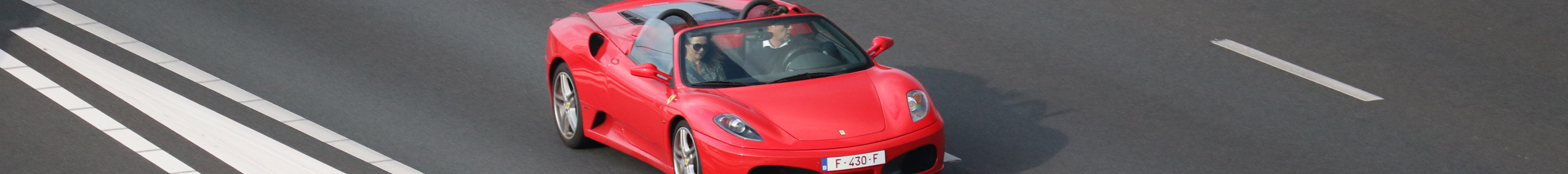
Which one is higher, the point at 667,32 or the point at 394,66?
the point at 667,32

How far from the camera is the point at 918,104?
6469 mm

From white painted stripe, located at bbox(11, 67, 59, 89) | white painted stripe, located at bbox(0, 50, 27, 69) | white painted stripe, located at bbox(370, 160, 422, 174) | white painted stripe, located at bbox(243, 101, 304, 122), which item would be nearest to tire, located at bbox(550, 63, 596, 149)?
white painted stripe, located at bbox(370, 160, 422, 174)

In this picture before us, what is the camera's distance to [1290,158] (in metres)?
7.36

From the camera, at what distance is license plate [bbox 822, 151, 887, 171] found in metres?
6.05

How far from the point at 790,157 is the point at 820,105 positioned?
1.29 feet

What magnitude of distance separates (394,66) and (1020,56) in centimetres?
444

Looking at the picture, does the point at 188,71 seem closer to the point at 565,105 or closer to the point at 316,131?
the point at 316,131

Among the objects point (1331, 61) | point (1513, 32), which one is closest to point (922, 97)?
point (1331, 61)

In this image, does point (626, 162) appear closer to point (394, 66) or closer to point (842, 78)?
point (842, 78)

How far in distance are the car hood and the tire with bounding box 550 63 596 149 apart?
128 cm

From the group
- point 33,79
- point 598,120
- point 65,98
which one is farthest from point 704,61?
point 33,79

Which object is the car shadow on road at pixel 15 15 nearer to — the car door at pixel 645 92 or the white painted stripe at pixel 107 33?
the white painted stripe at pixel 107 33

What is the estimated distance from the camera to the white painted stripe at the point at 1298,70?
351 inches

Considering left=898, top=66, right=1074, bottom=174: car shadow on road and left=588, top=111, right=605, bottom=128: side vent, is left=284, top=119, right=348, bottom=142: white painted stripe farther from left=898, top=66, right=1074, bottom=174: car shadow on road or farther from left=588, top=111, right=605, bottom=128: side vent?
left=898, top=66, right=1074, bottom=174: car shadow on road
